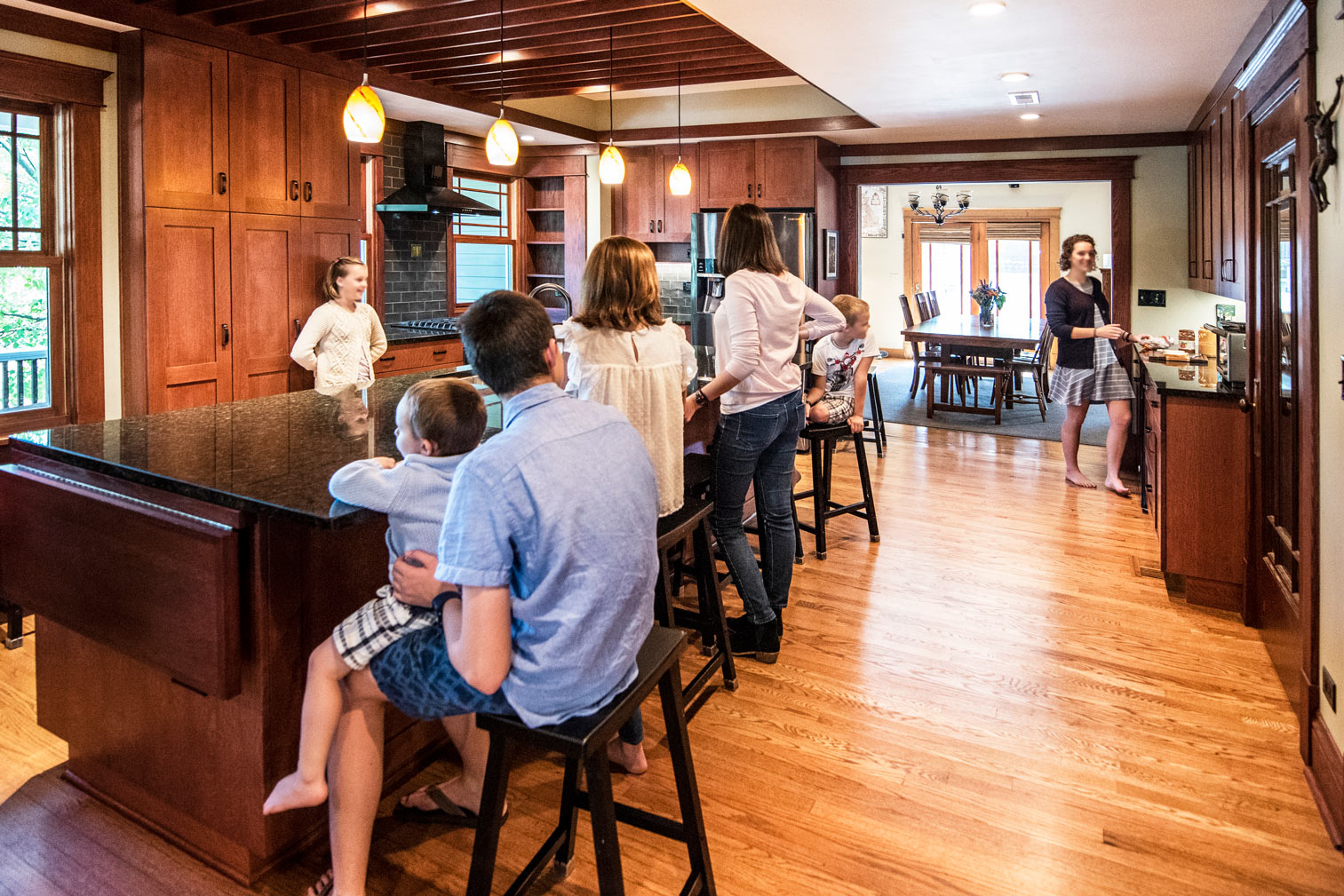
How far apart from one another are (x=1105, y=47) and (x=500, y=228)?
15.7 ft

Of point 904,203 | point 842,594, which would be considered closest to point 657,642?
point 842,594

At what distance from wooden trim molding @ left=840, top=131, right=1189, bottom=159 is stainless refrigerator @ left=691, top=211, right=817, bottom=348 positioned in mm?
930

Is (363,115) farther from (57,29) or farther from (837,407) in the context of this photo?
(837,407)

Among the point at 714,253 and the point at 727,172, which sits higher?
the point at 727,172

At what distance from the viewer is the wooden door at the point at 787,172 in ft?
22.4

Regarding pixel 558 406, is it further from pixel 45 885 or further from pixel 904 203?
pixel 904 203

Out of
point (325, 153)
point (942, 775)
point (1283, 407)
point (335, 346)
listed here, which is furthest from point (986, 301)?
point (942, 775)

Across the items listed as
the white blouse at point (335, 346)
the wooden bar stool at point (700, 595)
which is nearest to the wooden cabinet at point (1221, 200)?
the wooden bar stool at point (700, 595)

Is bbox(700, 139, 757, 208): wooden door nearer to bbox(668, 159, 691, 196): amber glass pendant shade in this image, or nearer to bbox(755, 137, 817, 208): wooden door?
bbox(755, 137, 817, 208): wooden door

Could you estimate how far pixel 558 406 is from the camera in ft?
4.64

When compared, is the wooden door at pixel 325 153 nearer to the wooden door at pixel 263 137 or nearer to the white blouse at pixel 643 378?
the wooden door at pixel 263 137

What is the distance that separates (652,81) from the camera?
5.52m

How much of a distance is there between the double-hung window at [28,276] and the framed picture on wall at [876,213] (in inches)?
391

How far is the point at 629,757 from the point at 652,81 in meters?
4.43
